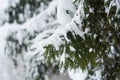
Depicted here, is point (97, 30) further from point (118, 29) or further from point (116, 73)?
point (116, 73)

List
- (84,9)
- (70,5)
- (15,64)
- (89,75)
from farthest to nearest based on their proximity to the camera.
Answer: (15,64) < (89,75) < (70,5) < (84,9)

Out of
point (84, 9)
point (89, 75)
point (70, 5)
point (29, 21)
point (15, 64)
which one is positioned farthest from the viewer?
point (15, 64)

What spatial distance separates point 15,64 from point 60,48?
230 inches

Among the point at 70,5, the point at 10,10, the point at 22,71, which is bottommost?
the point at 70,5

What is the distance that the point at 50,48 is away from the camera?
2816mm

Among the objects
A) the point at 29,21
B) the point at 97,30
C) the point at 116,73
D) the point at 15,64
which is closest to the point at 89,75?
the point at 116,73

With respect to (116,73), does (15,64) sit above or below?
above

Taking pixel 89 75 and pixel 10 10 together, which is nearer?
pixel 89 75

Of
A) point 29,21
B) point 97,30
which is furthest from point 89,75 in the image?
point 29,21

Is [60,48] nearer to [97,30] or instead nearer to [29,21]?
[97,30]

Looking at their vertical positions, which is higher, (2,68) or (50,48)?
(2,68)

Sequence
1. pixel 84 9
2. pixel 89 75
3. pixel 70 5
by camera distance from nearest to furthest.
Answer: pixel 84 9 → pixel 70 5 → pixel 89 75

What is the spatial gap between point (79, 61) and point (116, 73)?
0.37 metres

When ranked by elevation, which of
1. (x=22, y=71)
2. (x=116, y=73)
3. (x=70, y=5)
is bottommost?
(x=116, y=73)
